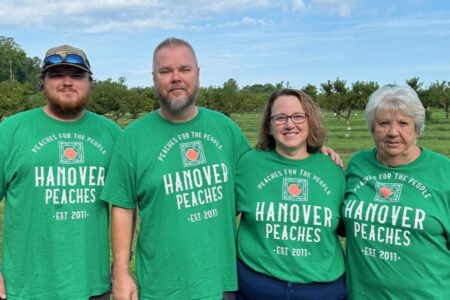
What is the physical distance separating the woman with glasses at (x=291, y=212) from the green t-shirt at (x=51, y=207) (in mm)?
979

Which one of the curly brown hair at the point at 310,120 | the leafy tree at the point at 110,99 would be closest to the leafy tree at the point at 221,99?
the leafy tree at the point at 110,99

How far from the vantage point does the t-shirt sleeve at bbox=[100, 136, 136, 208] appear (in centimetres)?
322

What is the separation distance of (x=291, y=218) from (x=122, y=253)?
3.56 ft

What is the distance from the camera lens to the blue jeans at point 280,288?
3324 millimetres

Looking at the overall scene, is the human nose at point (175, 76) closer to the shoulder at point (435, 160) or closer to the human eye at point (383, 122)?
the human eye at point (383, 122)

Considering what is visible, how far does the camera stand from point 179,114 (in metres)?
3.30

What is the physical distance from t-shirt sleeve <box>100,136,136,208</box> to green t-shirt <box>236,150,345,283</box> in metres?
0.75

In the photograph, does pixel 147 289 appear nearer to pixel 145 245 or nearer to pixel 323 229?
pixel 145 245

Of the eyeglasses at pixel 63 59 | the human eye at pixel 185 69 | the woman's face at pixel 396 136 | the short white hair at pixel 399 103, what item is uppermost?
the eyeglasses at pixel 63 59

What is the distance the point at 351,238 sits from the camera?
11.2ft

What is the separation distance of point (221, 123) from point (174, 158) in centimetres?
44

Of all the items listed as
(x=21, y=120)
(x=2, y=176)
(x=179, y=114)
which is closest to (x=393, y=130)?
(x=179, y=114)

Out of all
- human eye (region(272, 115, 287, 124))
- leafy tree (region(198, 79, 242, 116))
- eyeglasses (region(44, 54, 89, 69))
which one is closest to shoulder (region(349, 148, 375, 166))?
human eye (region(272, 115, 287, 124))

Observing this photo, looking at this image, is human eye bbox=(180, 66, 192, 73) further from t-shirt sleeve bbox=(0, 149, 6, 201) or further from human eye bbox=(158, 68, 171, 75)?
t-shirt sleeve bbox=(0, 149, 6, 201)
